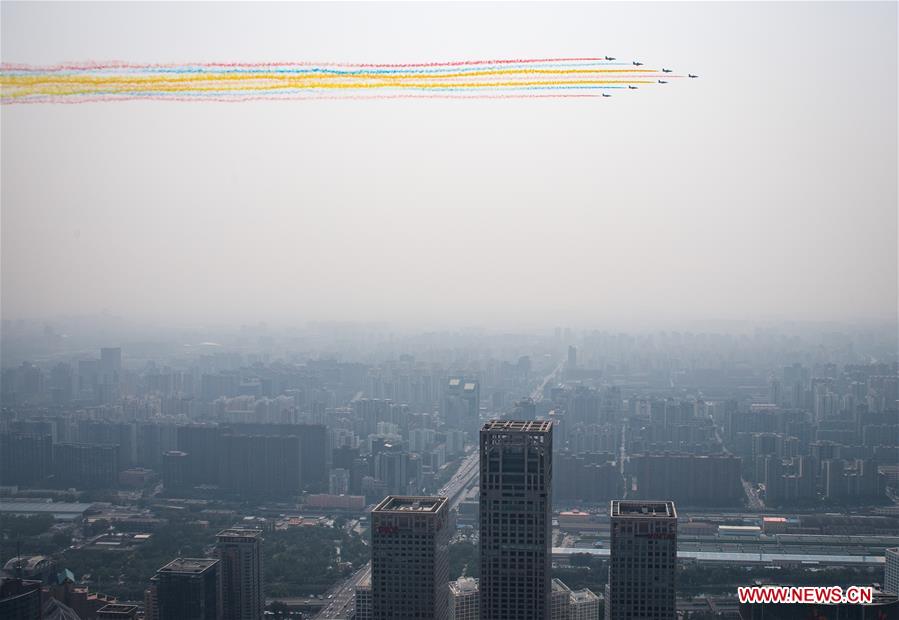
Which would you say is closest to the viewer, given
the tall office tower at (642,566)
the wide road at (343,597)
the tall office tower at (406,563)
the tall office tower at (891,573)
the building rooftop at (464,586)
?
the tall office tower at (642,566)

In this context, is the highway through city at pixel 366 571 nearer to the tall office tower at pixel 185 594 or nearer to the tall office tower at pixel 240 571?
the tall office tower at pixel 240 571

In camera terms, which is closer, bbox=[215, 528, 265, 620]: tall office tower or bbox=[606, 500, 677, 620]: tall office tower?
bbox=[606, 500, 677, 620]: tall office tower

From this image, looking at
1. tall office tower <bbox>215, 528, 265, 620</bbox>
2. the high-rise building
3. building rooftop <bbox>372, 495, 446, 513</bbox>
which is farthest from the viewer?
the high-rise building

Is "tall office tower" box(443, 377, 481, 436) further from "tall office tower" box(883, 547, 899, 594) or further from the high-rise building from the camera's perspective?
"tall office tower" box(883, 547, 899, 594)

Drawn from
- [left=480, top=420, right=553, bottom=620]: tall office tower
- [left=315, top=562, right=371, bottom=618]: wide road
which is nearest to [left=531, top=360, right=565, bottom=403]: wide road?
[left=315, top=562, right=371, bottom=618]: wide road

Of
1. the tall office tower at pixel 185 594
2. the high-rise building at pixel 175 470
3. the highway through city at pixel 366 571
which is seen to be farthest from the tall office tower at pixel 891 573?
the high-rise building at pixel 175 470

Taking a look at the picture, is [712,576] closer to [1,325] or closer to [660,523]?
[660,523]
